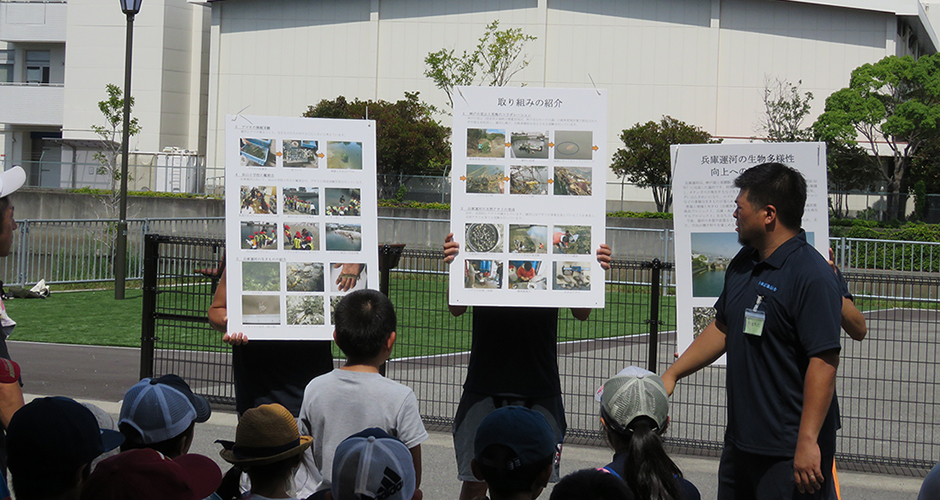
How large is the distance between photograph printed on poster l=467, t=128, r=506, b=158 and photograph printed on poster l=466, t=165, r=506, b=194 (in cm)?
7

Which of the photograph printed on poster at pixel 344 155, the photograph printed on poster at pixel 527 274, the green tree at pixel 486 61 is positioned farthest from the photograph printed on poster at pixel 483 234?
the green tree at pixel 486 61

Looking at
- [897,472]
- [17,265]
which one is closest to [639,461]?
[897,472]

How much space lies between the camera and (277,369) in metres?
4.70

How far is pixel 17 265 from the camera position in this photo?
18219mm

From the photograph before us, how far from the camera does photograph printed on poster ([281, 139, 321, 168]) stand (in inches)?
191

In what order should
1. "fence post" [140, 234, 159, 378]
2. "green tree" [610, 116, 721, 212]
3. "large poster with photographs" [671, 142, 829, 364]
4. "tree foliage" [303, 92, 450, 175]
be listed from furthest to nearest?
"tree foliage" [303, 92, 450, 175] → "green tree" [610, 116, 721, 212] → "fence post" [140, 234, 159, 378] → "large poster with photographs" [671, 142, 829, 364]

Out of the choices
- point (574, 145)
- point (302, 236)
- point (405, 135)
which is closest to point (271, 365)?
point (302, 236)

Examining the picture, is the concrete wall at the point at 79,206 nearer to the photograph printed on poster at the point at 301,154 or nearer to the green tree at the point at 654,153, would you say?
the green tree at the point at 654,153

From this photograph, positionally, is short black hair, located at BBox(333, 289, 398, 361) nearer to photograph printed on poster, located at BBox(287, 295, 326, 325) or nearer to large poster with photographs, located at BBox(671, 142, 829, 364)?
photograph printed on poster, located at BBox(287, 295, 326, 325)

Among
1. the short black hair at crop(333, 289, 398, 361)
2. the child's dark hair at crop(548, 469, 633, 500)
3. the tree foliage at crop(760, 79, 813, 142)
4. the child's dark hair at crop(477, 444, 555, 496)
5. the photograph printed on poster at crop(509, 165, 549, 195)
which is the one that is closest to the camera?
the child's dark hair at crop(548, 469, 633, 500)

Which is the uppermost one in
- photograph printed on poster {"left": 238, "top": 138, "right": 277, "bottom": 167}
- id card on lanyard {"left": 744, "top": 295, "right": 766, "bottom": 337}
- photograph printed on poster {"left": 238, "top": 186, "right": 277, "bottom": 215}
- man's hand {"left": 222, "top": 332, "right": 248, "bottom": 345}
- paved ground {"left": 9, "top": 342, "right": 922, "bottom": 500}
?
photograph printed on poster {"left": 238, "top": 138, "right": 277, "bottom": 167}

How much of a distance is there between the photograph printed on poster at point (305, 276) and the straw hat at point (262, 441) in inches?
65.1

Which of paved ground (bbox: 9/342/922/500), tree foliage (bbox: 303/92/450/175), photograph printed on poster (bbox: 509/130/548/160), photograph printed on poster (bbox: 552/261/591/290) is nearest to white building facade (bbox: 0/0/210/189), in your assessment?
tree foliage (bbox: 303/92/450/175)

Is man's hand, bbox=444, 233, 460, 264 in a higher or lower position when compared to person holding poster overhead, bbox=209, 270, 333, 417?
higher
